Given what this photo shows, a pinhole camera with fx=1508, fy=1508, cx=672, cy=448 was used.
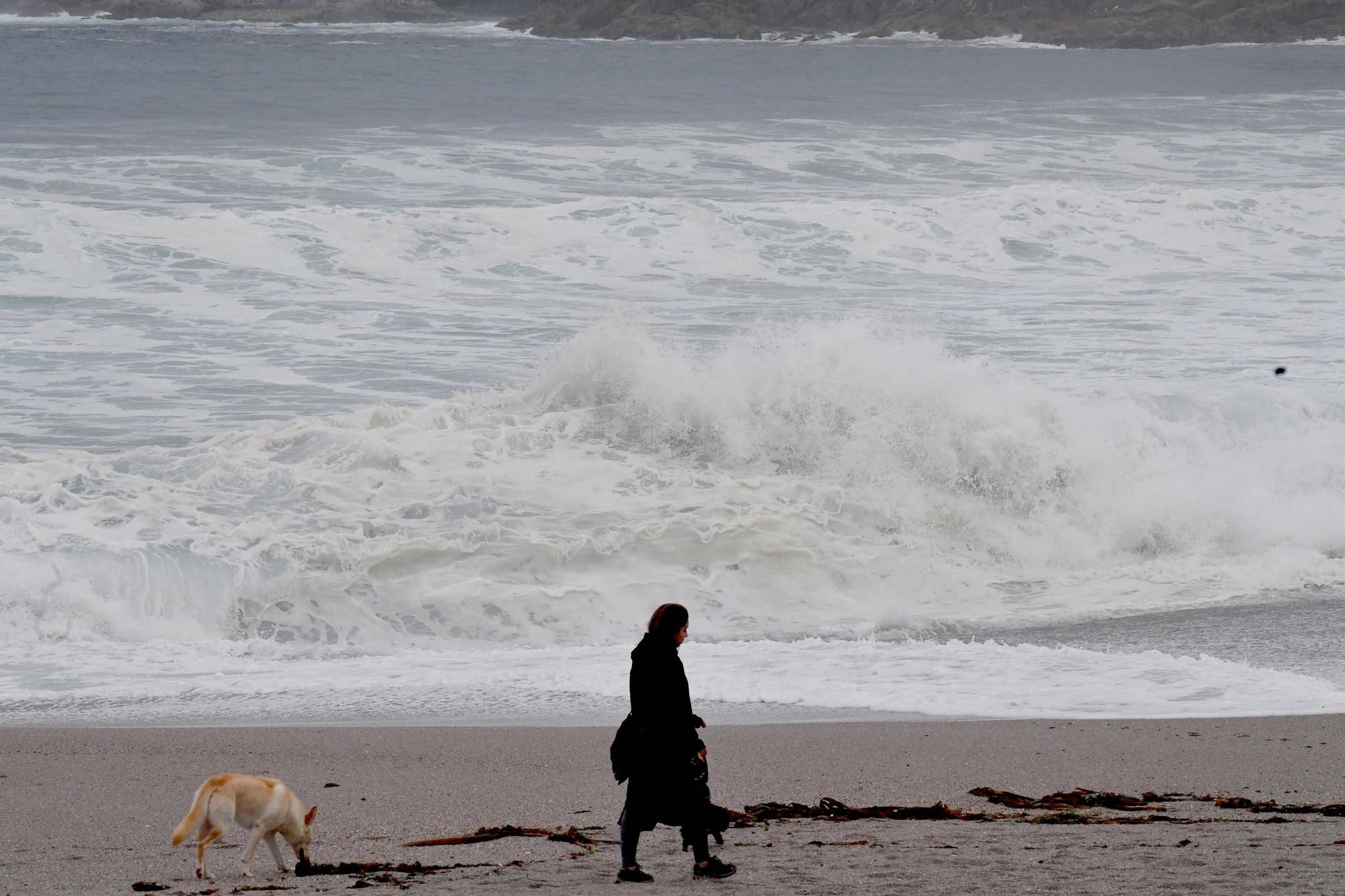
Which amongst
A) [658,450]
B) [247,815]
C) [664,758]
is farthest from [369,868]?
[658,450]

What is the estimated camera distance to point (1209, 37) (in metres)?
105

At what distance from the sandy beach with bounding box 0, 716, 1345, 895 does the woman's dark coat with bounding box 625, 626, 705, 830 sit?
0.21 m

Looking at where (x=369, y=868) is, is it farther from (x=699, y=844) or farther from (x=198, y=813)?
(x=699, y=844)

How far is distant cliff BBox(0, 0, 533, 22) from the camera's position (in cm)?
13312

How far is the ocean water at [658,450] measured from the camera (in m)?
8.39

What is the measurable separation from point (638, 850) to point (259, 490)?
269 inches

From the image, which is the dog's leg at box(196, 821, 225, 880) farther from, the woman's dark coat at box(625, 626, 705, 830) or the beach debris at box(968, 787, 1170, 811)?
the beach debris at box(968, 787, 1170, 811)

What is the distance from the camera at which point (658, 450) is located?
490 inches

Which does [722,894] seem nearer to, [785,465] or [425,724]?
[425,724]

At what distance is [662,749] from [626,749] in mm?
108

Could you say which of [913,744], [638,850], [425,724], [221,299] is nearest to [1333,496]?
[913,744]

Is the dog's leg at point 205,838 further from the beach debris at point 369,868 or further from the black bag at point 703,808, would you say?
the black bag at point 703,808

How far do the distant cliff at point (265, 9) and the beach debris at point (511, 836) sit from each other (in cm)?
13280

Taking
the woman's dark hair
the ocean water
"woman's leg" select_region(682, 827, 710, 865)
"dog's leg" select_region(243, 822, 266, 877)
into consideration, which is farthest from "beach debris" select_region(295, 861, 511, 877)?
the ocean water
